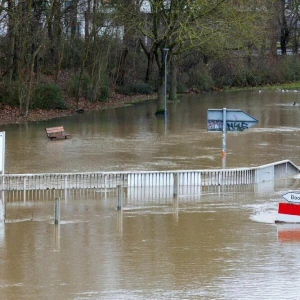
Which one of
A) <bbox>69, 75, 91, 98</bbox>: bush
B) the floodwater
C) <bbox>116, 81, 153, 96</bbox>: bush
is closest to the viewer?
the floodwater

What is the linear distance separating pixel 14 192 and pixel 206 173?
217 inches

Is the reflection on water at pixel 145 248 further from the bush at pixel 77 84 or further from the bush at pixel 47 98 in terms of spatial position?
the bush at pixel 77 84

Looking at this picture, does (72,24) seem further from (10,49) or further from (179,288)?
(179,288)

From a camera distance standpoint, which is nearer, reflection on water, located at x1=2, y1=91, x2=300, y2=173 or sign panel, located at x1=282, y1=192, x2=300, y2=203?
sign panel, located at x1=282, y1=192, x2=300, y2=203

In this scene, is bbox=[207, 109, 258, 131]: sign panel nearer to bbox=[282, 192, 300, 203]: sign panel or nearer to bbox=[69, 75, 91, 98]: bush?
bbox=[282, 192, 300, 203]: sign panel

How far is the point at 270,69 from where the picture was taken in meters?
80.7

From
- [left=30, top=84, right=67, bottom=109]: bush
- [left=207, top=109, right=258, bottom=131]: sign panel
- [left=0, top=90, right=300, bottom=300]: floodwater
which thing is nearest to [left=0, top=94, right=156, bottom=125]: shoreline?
[left=30, top=84, right=67, bottom=109]: bush

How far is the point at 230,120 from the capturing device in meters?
24.0

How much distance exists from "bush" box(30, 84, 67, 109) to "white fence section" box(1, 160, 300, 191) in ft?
78.3

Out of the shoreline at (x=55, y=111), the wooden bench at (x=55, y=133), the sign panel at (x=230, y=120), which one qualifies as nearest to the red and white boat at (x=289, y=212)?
the sign panel at (x=230, y=120)

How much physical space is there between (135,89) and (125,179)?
3935 cm

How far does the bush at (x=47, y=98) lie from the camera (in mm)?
46531

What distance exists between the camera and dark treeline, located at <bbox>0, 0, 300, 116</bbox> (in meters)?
44.8

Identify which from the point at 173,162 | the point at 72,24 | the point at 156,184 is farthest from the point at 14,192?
the point at 72,24
